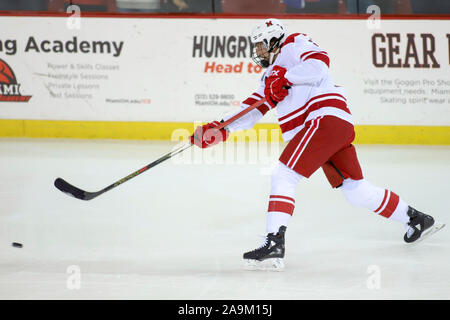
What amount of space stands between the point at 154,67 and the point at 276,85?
4038mm

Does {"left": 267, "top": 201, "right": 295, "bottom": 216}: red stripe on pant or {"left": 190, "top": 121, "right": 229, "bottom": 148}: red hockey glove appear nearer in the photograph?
{"left": 267, "top": 201, "right": 295, "bottom": 216}: red stripe on pant

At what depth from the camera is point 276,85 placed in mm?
3029

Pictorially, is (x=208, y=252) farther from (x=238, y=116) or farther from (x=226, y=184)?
(x=226, y=184)

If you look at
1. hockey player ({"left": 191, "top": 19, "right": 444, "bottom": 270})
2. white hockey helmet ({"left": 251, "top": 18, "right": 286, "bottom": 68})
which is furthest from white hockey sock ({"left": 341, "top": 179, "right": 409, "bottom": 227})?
white hockey helmet ({"left": 251, "top": 18, "right": 286, "bottom": 68})

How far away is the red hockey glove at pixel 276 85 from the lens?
3023 millimetres

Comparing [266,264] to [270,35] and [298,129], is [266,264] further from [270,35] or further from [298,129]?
[270,35]

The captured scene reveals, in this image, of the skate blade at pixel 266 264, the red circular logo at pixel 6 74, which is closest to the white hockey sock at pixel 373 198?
the skate blade at pixel 266 264

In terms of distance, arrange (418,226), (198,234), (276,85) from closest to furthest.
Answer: (276,85) < (418,226) < (198,234)

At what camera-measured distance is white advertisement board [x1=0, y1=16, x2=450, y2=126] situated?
6.70 metres

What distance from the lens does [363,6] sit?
6.76m

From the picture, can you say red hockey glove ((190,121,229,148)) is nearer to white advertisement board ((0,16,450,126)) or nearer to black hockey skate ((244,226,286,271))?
black hockey skate ((244,226,286,271))

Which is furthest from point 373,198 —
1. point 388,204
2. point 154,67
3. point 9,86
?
point 9,86

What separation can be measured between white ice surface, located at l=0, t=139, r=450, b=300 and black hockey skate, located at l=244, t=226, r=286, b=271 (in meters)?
0.05

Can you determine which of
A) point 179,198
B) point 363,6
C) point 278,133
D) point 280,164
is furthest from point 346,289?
point 363,6
